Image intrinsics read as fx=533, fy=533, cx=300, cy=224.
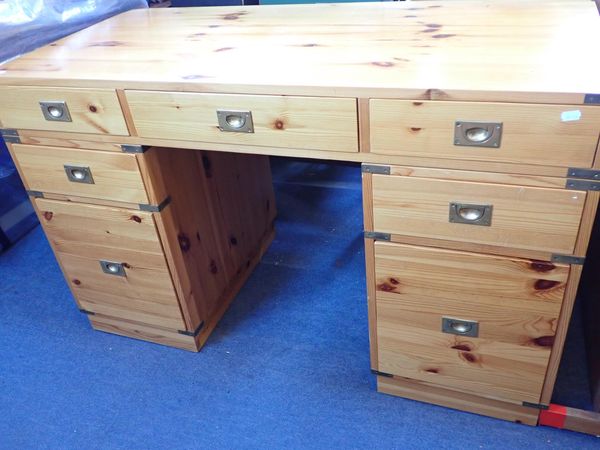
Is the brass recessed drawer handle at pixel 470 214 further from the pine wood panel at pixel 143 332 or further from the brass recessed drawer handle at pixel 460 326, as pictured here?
the pine wood panel at pixel 143 332

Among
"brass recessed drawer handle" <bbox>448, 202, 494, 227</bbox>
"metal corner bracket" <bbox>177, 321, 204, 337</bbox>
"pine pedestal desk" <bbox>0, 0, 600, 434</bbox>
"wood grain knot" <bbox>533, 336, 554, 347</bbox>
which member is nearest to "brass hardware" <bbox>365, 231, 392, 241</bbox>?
"pine pedestal desk" <bbox>0, 0, 600, 434</bbox>

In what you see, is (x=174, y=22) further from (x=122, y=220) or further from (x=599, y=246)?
(x=599, y=246)

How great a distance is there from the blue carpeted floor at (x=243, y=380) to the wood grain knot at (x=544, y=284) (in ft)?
1.28

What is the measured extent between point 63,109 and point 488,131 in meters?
0.83

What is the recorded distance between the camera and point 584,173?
2.63 feet

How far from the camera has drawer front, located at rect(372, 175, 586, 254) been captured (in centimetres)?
85

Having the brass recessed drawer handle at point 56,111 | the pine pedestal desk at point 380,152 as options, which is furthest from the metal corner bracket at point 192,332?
the brass recessed drawer handle at point 56,111

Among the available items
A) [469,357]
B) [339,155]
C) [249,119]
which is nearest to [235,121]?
[249,119]

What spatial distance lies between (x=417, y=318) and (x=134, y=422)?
702 millimetres

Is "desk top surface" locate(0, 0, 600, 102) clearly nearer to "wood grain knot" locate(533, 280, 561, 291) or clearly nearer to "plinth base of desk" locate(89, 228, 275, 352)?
"wood grain knot" locate(533, 280, 561, 291)

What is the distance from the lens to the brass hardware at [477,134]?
0.81 m

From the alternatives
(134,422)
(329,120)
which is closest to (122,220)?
(134,422)

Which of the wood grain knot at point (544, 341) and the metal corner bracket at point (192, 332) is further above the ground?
the wood grain knot at point (544, 341)

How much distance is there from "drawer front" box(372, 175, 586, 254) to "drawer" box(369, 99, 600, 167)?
0.18ft
